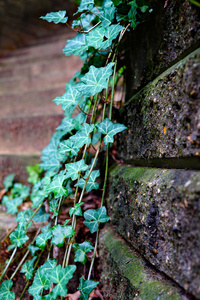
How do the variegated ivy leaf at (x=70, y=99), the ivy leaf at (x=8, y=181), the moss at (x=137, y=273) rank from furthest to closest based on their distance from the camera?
1. the ivy leaf at (x=8, y=181)
2. the variegated ivy leaf at (x=70, y=99)
3. the moss at (x=137, y=273)

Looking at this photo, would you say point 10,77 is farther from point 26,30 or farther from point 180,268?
point 180,268

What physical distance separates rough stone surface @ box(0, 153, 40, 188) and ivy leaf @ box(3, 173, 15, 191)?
31mm

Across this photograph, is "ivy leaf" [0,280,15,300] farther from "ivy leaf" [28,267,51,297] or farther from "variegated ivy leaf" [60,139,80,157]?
"variegated ivy leaf" [60,139,80,157]

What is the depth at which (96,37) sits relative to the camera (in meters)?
0.95

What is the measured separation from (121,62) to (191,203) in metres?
0.90

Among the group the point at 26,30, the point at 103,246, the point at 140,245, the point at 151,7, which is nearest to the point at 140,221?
the point at 140,245

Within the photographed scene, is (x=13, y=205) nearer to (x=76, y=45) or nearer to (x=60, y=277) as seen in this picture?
(x=60, y=277)

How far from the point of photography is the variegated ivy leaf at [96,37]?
3.10ft

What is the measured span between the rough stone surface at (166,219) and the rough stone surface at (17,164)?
2.90 ft

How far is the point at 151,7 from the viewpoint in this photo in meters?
0.84

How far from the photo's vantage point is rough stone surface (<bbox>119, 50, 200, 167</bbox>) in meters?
0.54

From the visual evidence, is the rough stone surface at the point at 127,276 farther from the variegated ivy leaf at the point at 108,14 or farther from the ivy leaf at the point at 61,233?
the variegated ivy leaf at the point at 108,14

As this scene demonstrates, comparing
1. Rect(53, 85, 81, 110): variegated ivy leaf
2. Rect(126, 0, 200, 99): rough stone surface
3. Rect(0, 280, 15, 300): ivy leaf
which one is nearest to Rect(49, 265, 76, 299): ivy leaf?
Rect(0, 280, 15, 300): ivy leaf

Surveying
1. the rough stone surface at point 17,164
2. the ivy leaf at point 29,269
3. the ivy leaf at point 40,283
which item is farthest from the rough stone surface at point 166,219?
the rough stone surface at point 17,164
